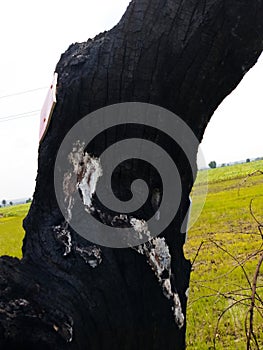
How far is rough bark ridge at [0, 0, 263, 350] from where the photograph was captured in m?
0.92

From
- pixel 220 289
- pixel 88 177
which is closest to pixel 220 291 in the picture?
pixel 220 289

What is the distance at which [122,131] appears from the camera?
1.00 meters

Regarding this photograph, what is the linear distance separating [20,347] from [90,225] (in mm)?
288

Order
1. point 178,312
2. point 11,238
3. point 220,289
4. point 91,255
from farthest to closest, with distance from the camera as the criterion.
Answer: point 11,238
point 220,289
point 178,312
point 91,255

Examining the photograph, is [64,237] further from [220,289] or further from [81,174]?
[220,289]

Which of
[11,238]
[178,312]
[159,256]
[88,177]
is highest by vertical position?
[11,238]

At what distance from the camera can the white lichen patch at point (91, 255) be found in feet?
3.10

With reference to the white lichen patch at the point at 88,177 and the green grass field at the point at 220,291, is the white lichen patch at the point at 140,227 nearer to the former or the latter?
the white lichen patch at the point at 88,177

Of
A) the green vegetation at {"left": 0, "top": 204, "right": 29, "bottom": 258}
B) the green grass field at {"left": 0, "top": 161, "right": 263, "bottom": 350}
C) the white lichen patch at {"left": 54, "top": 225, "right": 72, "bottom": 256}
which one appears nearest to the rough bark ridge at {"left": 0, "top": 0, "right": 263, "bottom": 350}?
the white lichen patch at {"left": 54, "top": 225, "right": 72, "bottom": 256}

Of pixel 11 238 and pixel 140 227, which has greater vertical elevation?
pixel 11 238

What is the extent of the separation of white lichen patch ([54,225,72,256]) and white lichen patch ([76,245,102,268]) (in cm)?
2

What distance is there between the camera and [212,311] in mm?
4633

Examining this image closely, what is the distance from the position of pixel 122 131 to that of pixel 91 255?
277mm

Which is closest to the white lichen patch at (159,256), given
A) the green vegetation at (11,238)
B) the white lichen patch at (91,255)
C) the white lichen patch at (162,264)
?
the white lichen patch at (162,264)
